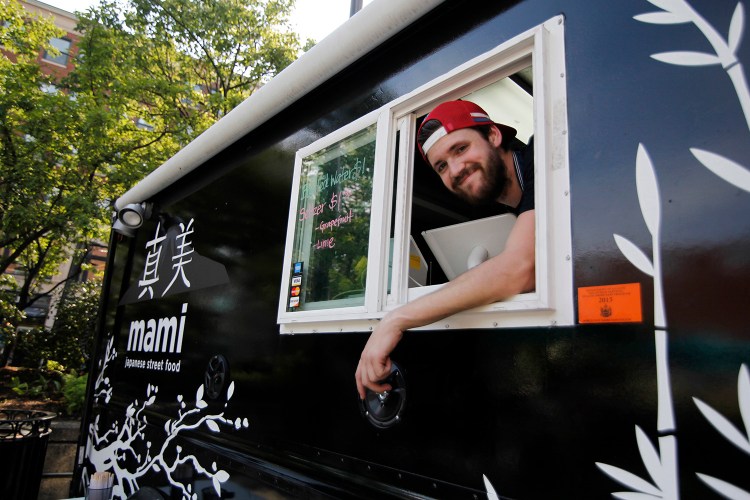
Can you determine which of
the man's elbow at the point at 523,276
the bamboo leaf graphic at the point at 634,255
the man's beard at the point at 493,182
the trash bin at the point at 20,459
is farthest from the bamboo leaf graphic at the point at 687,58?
the trash bin at the point at 20,459

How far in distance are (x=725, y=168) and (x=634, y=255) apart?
0.25 meters

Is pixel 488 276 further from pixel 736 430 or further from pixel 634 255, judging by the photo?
pixel 736 430

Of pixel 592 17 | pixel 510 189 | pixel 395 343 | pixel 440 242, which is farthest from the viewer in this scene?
pixel 440 242

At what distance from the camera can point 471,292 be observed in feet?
4.63

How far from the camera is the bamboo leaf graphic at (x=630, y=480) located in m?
1.03

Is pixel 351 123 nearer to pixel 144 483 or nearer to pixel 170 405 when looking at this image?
pixel 170 405

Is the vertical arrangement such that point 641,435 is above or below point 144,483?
above

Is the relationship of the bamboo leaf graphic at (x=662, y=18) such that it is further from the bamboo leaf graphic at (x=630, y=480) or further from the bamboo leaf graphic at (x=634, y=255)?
the bamboo leaf graphic at (x=630, y=480)

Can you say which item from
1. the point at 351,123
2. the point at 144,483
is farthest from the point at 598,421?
the point at 144,483

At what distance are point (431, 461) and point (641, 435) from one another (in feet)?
2.02

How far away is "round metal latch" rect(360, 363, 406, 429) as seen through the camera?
160 centimetres

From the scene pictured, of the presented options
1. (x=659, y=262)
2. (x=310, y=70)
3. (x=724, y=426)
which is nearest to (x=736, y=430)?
(x=724, y=426)

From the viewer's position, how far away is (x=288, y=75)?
243 cm

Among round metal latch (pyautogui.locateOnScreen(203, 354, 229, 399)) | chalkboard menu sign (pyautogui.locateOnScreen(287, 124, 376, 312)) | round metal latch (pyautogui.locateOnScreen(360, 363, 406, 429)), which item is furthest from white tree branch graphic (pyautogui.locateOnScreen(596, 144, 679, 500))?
round metal latch (pyautogui.locateOnScreen(203, 354, 229, 399))
